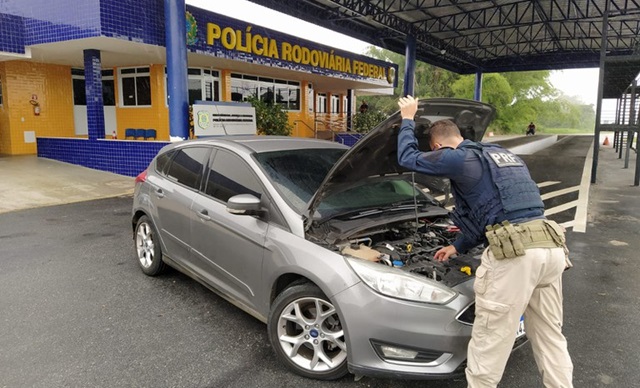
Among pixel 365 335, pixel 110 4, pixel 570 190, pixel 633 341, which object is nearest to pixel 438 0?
pixel 570 190

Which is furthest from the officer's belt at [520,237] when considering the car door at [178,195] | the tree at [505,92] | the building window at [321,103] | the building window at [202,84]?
the tree at [505,92]

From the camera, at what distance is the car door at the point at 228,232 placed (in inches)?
124

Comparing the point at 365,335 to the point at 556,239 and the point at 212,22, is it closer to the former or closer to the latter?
the point at 556,239

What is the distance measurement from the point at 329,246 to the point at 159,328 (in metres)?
1.65

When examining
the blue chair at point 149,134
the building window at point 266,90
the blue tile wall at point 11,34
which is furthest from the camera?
the building window at point 266,90

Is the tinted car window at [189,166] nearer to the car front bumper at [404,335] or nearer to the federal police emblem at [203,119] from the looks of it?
the car front bumper at [404,335]

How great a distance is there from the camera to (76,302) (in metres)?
3.97

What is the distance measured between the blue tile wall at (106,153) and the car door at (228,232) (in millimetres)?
7923

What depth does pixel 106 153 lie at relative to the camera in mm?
12172

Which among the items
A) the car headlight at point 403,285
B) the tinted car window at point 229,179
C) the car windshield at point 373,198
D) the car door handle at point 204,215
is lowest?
the car headlight at point 403,285

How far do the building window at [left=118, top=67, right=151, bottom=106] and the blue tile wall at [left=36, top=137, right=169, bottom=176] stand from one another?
10.8 ft

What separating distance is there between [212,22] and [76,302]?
1086 cm

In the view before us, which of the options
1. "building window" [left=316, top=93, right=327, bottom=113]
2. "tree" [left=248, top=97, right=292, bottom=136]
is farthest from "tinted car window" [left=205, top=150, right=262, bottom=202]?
"building window" [left=316, top=93, right=327, bottom=113]

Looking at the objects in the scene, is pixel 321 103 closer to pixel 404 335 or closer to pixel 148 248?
pixel 148 248
